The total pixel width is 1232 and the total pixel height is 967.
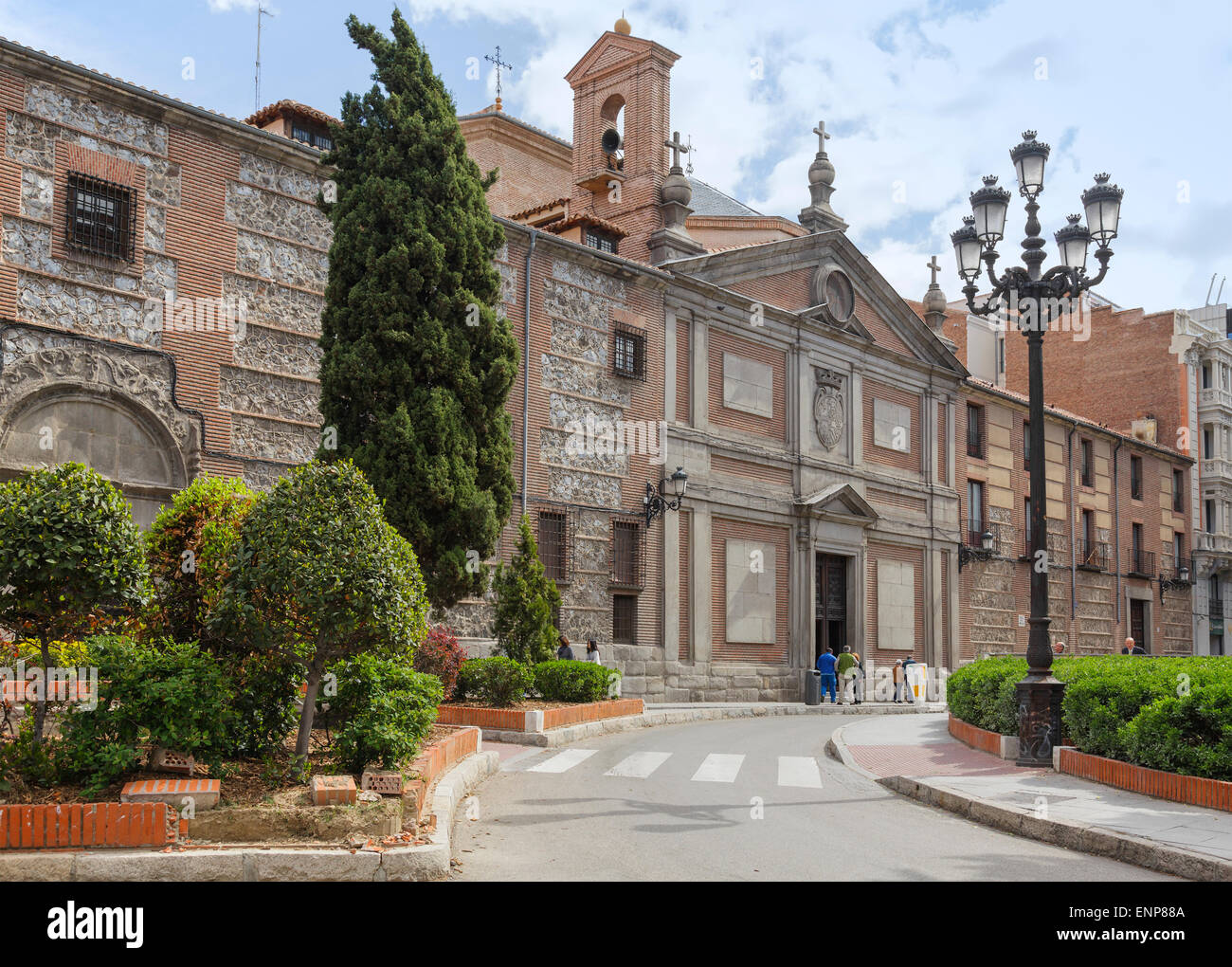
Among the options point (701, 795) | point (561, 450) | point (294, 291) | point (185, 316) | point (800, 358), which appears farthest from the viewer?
point (800, 358)

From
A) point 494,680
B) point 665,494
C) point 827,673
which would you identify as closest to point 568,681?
point 494,680

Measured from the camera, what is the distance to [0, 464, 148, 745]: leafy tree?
7699mm

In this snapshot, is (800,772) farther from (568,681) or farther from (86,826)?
(86,826)

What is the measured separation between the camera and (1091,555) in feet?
129

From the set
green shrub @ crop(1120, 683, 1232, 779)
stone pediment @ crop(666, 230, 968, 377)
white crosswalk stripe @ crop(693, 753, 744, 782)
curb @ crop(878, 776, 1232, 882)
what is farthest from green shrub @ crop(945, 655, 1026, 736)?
stone pediment @ crop(666, 230, 968, 377)

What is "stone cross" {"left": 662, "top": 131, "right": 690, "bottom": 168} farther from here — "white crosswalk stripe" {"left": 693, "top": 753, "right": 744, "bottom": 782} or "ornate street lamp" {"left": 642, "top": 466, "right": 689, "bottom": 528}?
"white crosswalk stripe" {"left": 693, "top": 753, "right": 744, "bottom": 782}

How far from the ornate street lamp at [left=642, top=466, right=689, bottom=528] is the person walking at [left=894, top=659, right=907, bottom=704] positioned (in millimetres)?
8067

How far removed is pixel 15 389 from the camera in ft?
49.1

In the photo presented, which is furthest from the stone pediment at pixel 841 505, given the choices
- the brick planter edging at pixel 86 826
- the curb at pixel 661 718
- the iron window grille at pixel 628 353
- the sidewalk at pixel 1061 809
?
the brick planter edging at pixel 86 826

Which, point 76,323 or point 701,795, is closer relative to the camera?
point 701,795

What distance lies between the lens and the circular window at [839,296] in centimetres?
3039
